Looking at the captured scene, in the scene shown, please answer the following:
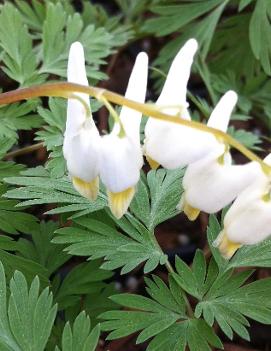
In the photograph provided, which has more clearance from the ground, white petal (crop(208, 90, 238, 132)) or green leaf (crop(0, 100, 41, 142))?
white petal (crop(208, 90, 238, 132))

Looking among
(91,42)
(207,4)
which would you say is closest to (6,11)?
(91,42)

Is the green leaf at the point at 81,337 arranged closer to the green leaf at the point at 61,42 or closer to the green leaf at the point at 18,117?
the green leaf at the point at 18,117

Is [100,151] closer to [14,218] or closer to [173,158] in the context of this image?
[173,158]

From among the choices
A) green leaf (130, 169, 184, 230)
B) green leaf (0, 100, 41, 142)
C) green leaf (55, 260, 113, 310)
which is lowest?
green leaf (55, 260, 113, 310)

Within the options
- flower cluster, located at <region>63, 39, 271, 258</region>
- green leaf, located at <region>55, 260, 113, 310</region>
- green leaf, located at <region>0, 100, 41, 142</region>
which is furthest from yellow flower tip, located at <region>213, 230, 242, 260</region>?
green leaf, located at <region>0, 100, 41, 142</region>

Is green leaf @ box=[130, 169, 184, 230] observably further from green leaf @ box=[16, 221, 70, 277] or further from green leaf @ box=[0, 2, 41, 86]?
green leaf @ box=[0, 2, 41, 86]
